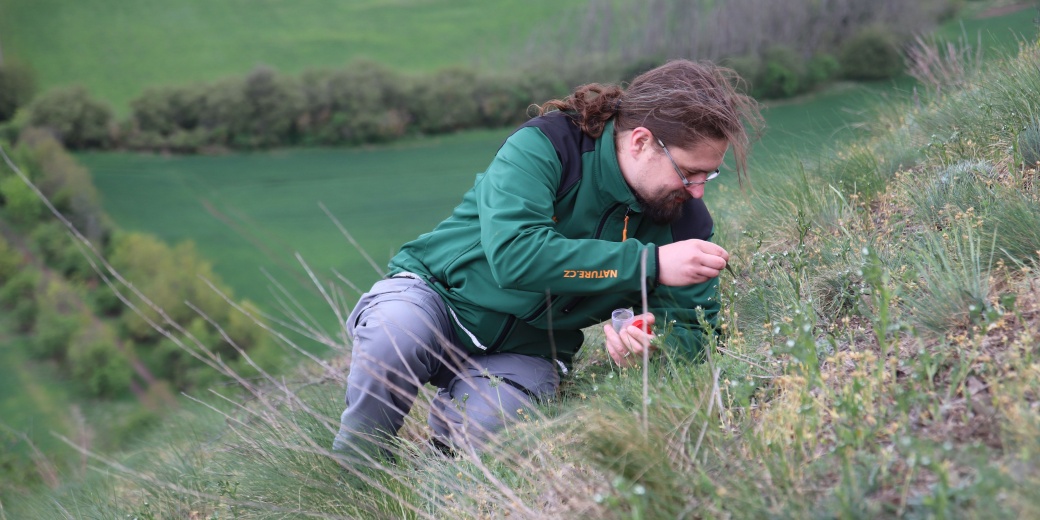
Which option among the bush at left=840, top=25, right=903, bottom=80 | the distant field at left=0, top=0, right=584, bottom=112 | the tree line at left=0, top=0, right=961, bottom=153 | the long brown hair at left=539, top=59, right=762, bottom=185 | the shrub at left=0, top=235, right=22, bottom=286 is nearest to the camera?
the long brown hair at left=539, top=59, right=762, bottom=185

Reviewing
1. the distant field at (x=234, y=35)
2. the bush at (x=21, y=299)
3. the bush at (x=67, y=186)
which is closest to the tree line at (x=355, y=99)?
the distant field at (x=234, y=35)

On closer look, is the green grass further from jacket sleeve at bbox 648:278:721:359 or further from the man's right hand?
the man's right hand

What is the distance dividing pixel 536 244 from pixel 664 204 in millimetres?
540

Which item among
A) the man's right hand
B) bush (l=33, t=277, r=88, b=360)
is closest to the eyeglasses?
the man's right hand

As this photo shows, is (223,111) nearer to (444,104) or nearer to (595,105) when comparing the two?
(444,104)

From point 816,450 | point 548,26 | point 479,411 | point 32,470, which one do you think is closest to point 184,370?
point 32,470

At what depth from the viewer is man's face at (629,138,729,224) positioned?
2.76m

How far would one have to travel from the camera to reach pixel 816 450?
1.95m

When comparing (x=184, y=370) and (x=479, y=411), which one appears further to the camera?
(x=184, y=370)

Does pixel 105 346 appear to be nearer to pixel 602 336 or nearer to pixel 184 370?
pixel 184 370

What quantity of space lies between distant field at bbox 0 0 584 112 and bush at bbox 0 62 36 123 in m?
0.32

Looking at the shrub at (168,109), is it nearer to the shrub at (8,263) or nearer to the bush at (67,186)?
the bush at (67,186)

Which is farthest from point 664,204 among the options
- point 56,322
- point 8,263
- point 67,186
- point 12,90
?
point 12,90

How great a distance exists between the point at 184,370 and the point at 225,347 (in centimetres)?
66
